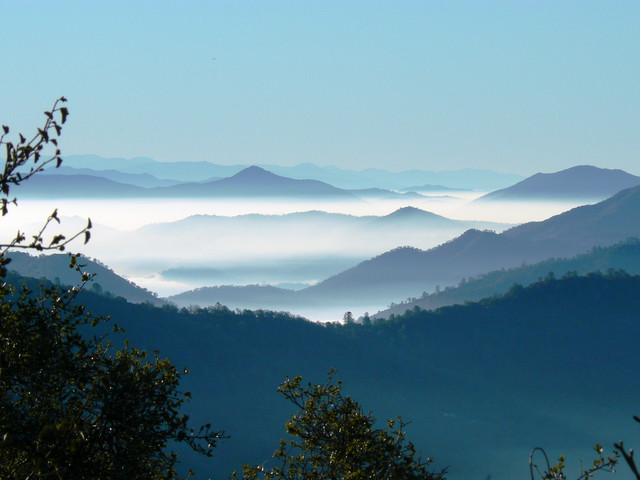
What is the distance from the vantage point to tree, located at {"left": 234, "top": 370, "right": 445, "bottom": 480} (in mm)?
15734

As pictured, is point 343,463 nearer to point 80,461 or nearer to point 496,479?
point 80,461

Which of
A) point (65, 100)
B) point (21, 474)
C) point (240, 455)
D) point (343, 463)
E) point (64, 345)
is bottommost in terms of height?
point (240, 455)

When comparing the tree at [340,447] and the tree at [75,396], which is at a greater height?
the tree at [75,396]

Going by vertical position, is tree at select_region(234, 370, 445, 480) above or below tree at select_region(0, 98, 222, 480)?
below

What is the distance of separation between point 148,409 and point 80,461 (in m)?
3.16

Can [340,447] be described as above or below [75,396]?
below

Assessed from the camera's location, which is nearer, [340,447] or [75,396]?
[75,396]

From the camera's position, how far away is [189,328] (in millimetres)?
196750

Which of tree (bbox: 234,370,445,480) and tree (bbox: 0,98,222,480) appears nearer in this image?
tree (bbox: 0,98,222,480)

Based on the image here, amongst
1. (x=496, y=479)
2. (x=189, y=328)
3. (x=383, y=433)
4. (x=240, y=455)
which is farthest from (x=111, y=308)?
(x=383, y=433)

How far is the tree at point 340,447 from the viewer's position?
15.7 meters

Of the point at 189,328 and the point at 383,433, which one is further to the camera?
the point at 189,328

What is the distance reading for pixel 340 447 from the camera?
53.6 ft

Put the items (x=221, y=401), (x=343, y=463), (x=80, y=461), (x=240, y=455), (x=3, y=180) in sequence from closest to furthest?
(x=3, y=180) → (x=80, y=461) → (x=343, y=463) → (x=240, y=455) → (x=221, y=401)
